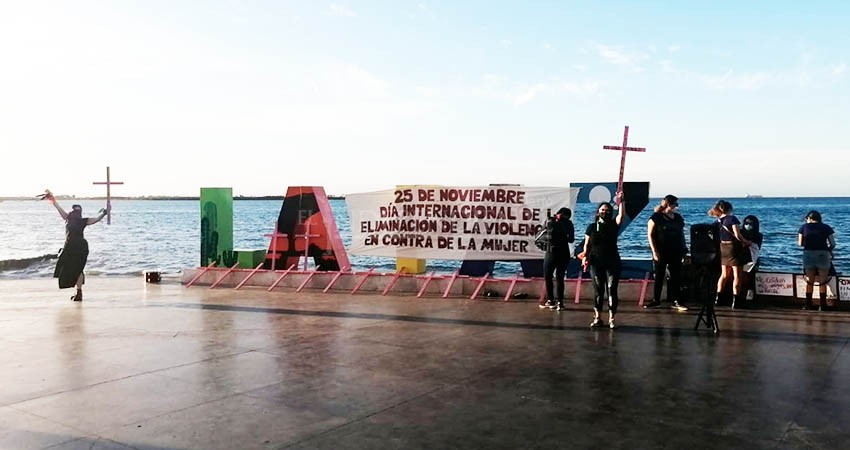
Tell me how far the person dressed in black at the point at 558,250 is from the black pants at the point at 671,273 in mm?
1520

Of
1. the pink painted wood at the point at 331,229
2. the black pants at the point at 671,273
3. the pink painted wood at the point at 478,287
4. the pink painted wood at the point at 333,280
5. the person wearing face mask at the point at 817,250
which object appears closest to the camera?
the person wearing face mask at the point at 817,250

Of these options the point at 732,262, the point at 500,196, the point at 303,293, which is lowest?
the point at 303,293

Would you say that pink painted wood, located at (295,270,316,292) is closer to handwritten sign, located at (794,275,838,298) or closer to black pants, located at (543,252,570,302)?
black pants, located at (543,252,570,302)

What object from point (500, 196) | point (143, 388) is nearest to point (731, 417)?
point (143, 388)

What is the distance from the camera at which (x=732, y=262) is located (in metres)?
11.0

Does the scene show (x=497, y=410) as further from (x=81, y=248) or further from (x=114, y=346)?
(x=81, y=248)

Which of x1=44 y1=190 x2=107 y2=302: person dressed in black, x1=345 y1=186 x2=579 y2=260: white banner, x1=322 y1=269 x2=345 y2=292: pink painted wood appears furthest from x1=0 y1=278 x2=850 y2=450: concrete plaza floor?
x1=322 y1=269 x2=345 y2=292: pink painted wood

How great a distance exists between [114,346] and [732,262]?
950cm

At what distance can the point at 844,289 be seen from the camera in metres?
10.8

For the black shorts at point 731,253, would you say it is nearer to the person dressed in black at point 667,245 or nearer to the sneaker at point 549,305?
the person dressed in black at point 667,245

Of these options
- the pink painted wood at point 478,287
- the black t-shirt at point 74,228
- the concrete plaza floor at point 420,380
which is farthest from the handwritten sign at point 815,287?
the black t-shirt at point 74,228

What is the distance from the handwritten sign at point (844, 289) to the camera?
10773mm

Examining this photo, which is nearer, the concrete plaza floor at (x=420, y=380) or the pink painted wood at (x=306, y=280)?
the concrete plaza floor at (x=420, y=380)

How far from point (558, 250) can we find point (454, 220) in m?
3.04
